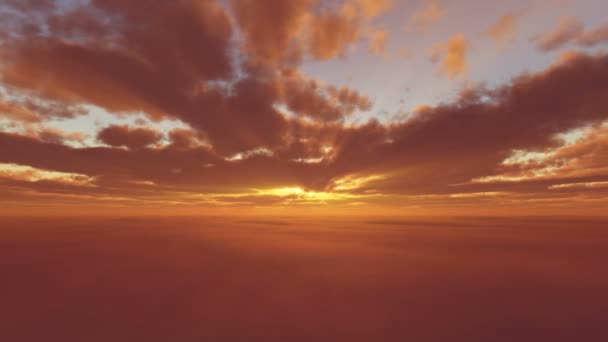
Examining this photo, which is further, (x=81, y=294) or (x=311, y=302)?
(x=81, y=294)

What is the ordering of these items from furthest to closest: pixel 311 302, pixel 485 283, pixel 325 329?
pixel 485 283, pixel 311 302, pixel 325 329

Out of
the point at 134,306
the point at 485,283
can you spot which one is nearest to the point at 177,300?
the point at 134,306

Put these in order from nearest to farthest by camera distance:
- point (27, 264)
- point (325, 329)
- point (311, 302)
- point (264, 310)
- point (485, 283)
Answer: point (325, 329), point (264, 310), point (311, 302), point (485, 283), point (27, 264)

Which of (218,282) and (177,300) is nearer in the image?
(177,300)

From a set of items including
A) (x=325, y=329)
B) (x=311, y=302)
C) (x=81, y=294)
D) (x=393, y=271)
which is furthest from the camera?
(x=393, y=271)

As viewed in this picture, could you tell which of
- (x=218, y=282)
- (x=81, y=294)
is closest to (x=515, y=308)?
(x=218, y=282)

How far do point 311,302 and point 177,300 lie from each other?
152 inches

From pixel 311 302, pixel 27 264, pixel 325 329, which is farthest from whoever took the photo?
pixel 27 264

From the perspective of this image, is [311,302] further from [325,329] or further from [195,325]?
[195,325]

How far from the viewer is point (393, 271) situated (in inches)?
370

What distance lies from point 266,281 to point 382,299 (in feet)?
13.1

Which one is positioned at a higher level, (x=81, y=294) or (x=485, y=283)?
A: (x=81, y=294)

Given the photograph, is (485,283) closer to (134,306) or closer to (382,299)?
(382,299)

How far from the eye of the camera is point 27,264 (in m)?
10.5
